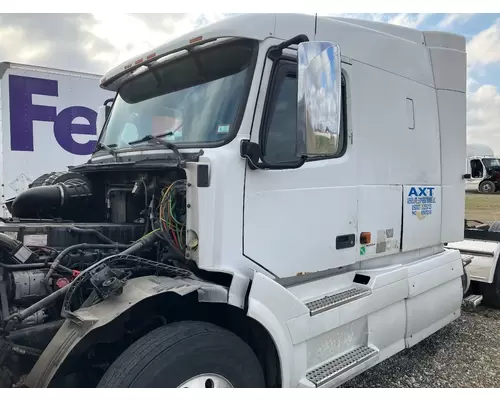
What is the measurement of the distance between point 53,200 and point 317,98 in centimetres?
231

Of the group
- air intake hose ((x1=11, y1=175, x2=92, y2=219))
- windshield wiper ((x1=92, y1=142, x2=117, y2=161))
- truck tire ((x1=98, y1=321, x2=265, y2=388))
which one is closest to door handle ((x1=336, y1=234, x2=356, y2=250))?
truck tire ((x1=98, y1=321, x2=265, y2=388))

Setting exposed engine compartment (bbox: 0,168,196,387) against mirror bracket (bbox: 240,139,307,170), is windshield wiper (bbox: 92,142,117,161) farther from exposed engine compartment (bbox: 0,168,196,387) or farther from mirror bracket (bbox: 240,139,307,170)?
mirror bracket (bbox: 240,139,307,170)

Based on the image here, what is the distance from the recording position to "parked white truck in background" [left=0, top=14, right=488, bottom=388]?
2336 millimetres

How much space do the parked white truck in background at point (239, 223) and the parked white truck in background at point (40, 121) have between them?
13.3 feet

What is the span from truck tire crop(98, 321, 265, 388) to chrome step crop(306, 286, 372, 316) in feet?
2.06

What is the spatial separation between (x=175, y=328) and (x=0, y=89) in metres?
6.51

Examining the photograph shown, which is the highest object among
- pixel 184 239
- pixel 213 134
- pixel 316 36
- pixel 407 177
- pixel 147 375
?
pixel 316 36

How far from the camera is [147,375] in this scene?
6.83ft

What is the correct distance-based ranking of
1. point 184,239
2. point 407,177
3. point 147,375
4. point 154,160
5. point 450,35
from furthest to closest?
point 450,35 < point 407,177 < point 154,160 < point 184,239 < point 147,375

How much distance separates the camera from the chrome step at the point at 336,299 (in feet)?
9.72

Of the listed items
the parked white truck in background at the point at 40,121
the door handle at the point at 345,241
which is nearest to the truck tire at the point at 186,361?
the door handle at the point at 345,241

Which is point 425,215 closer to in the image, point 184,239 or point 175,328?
point 184,239

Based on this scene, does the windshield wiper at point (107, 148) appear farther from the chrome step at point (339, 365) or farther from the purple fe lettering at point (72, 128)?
the purple fe lettering at point (72, 128)

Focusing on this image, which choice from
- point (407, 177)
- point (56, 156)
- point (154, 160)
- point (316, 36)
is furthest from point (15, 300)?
point (56, 156)
